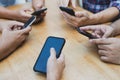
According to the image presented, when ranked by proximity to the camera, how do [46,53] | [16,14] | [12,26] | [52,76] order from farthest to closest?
[16,14] < [12,26] < [46,53] < [52,76]

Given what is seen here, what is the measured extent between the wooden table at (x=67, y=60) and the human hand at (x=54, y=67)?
0.11ft

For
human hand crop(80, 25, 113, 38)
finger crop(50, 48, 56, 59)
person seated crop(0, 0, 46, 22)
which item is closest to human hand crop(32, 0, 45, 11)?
person seated crop(0, 0, 46, 22)

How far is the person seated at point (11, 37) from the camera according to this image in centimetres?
86

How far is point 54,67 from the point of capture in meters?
0.71

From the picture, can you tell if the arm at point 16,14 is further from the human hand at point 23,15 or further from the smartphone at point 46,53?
the smartphone at point 46,53

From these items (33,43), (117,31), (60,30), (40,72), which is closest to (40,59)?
(40,72)

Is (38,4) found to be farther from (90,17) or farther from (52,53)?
(52,53)

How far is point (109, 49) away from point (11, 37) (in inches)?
17.0

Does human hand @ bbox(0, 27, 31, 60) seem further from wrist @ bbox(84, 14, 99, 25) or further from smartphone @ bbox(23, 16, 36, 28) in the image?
wrist @ bbox(84, 14, 99, 25)

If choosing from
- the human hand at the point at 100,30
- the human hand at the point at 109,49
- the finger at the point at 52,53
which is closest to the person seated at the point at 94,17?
the human hand at the point at 100,30

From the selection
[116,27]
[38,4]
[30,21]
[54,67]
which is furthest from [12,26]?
[116,27]

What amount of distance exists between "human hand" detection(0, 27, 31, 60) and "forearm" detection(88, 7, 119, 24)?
0.35 metres

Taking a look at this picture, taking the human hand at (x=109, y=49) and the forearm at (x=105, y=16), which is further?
the forearm at (x=105, y=16)

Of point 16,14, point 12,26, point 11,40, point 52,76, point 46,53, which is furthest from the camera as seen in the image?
point 16,14
